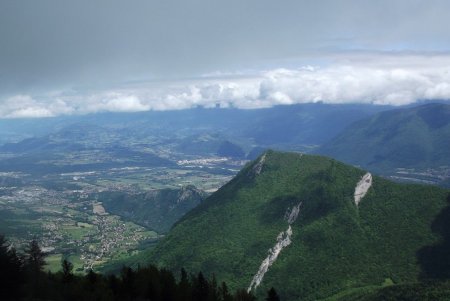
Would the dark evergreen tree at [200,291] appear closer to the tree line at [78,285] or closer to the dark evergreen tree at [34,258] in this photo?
the tree line at [78,285]

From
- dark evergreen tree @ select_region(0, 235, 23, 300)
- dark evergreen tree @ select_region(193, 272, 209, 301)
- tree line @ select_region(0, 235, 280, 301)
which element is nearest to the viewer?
dark evergreen tree @ select_region(0, 235, 23, 300)

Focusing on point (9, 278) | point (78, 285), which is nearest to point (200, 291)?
point (78, 285)

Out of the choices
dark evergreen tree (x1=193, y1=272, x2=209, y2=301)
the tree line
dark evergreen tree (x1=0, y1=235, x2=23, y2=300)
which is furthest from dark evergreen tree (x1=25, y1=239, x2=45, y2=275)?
dark evergreen tree (x1=193, y1=272, x2=209, y2=301)

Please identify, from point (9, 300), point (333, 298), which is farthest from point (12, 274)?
point (333, 298)

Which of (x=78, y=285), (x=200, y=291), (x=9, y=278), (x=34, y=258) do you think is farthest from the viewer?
(x=200, y=291)

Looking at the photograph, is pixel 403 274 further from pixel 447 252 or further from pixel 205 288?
pixel 205 288

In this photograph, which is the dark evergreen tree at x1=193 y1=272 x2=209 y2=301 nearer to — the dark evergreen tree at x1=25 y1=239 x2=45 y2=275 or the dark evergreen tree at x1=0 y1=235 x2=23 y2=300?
the dark evergreen tree at x1=25 y1=239 x2=45 y2=275

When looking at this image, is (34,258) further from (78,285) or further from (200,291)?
(200,291)

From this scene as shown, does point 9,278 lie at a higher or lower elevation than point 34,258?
higher

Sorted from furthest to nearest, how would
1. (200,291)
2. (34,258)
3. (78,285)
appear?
(200,291) < (78,285) < (34,258)
